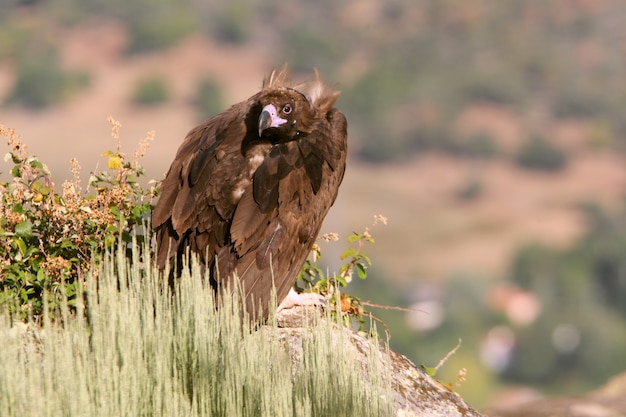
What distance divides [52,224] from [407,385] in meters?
2.09

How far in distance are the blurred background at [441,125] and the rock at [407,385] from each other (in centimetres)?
5791

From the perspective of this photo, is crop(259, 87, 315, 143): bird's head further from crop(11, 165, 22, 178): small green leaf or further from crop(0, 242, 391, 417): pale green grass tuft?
crop(0, 242, 391, 417): pale green grass tuft

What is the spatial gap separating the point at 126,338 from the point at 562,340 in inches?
3048

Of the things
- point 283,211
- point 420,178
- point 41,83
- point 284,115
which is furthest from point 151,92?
point 283,211

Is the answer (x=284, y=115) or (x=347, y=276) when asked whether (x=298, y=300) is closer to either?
(x=347, y=276)

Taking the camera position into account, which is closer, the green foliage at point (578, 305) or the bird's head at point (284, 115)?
the bird's head at point (284, 115)

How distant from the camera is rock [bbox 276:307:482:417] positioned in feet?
18.9

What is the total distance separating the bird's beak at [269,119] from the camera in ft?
22.5

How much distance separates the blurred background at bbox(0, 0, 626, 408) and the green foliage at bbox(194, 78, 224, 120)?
254 mm

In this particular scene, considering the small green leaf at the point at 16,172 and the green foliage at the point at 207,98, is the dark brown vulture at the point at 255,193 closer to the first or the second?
the small green leaf at the point at 16,172

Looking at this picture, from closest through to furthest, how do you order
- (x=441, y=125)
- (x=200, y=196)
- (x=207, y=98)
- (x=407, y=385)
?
(x=407, y=385) < (x=200, y=196) < (x=441, y=125) < (x=207, y=98)

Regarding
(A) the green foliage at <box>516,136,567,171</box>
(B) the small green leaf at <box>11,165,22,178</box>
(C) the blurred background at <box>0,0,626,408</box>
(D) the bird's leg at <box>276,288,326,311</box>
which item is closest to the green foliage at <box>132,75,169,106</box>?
(C) the blurred background at <box>0,0,626,408</box>

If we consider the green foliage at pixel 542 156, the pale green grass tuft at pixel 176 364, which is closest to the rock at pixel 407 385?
the pale green grass tuft at pixel 176 364

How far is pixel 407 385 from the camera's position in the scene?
5996 mm
